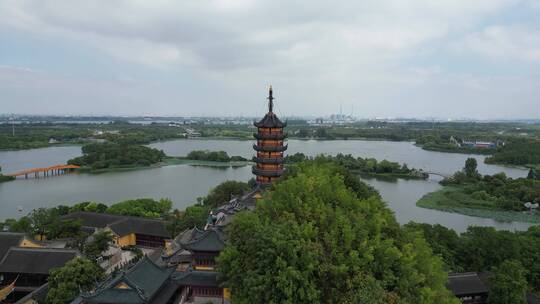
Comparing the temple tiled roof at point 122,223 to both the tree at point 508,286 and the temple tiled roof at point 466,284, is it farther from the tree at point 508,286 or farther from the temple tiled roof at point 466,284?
the tree at point 508,286

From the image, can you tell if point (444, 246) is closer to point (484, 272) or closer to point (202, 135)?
point (484, 272)

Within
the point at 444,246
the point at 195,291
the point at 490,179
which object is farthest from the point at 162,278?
the point at 490,179

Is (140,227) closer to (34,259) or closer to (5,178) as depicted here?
(34,259)

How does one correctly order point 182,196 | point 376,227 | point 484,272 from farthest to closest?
point 182,196 → point 484,272 → point 376,227

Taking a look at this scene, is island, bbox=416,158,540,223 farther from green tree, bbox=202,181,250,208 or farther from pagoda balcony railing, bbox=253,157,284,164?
pagoda balcony railing, bbox=253,157,284,164

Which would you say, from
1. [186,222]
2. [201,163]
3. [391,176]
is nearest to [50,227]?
[186,222]
